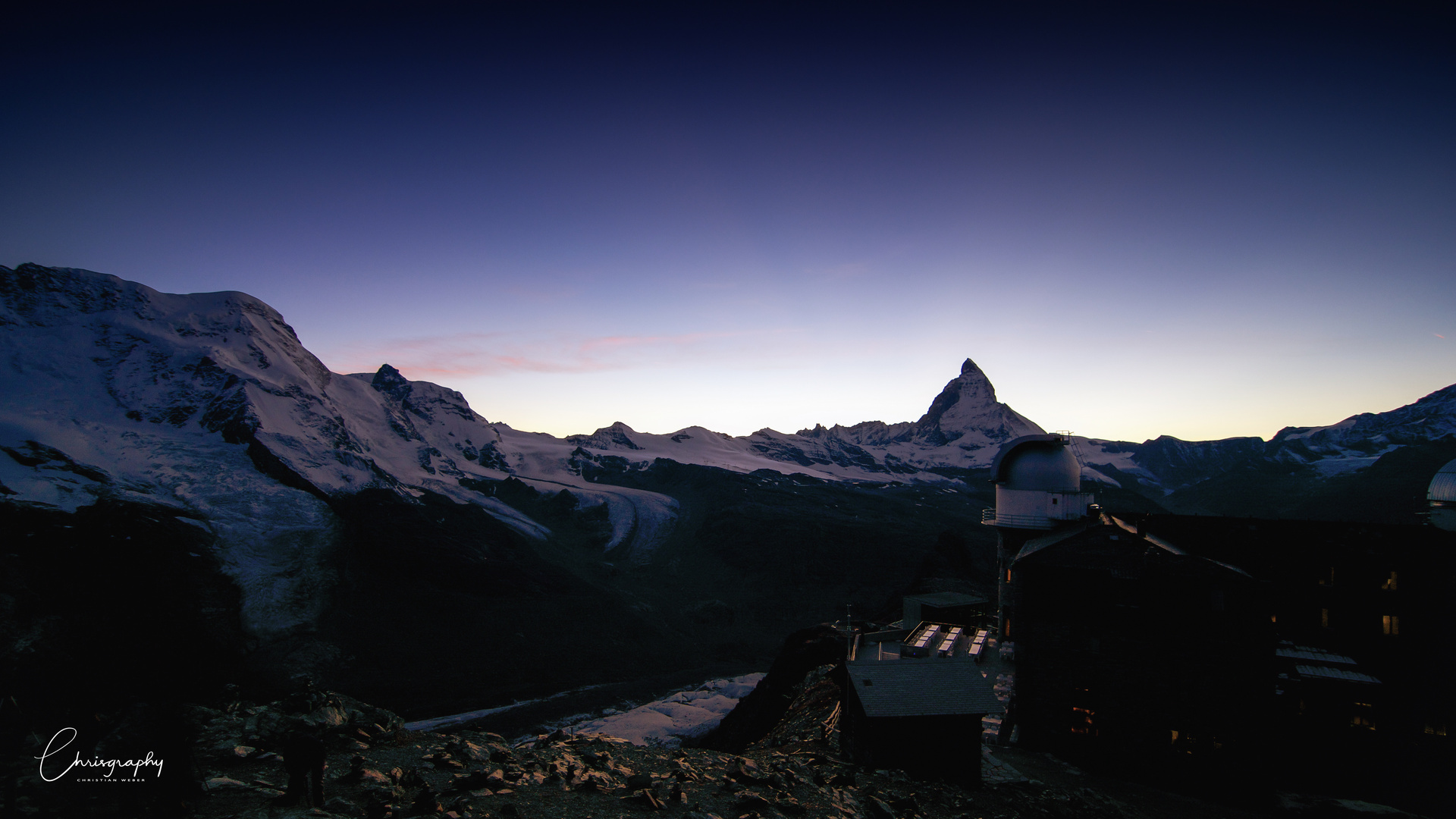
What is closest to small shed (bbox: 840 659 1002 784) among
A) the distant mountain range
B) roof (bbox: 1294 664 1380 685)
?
roof (bbox: 1294 664 1380 685)

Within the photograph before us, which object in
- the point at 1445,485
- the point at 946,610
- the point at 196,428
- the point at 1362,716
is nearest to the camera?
the point at 1362,716

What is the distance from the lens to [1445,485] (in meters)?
27.6

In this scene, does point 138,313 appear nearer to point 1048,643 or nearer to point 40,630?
point 40,630

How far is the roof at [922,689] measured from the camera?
17797mm

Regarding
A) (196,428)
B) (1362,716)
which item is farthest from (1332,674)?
(196,428)

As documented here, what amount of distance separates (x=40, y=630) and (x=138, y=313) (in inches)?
4064

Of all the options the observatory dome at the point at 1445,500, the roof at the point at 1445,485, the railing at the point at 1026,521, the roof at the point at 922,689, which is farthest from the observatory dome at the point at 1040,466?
the roof at the point at 922,689

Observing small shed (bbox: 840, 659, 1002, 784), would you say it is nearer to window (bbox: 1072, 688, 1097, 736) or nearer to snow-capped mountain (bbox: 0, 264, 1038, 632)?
window (bbox: 1072, 688, 1097, 736)

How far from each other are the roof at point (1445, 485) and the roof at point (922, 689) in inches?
1037

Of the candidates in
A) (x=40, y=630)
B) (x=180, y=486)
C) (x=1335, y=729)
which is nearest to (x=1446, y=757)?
(x=1335, y=729)

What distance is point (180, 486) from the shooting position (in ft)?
263

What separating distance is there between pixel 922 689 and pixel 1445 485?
29160mm

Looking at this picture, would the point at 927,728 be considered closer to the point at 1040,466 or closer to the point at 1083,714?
the point at 1083,714

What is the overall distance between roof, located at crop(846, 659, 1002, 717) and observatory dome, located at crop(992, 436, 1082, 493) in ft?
59.1
